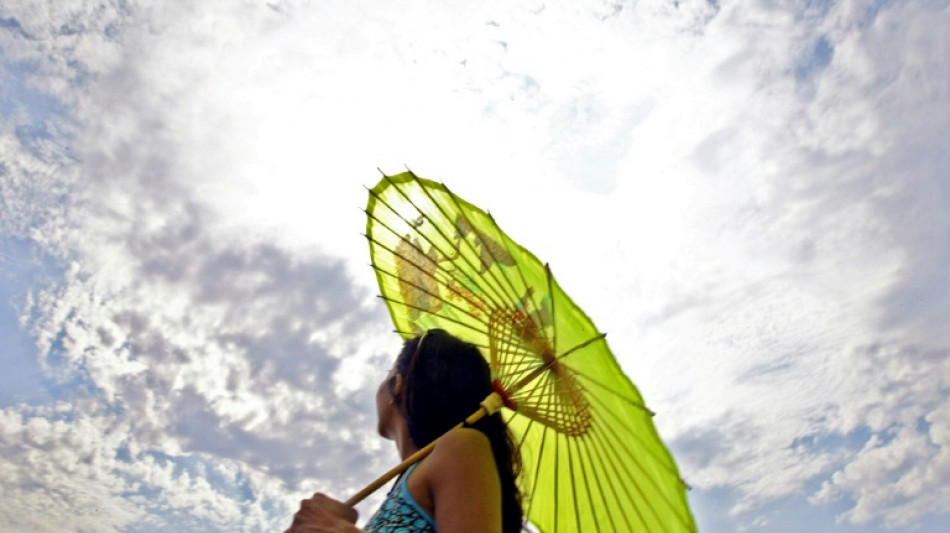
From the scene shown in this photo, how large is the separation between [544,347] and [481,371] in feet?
1.91

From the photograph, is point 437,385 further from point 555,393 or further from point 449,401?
point 555,393

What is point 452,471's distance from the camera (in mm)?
2148

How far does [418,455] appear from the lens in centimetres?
254

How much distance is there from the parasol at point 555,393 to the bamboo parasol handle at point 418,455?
0.23 m

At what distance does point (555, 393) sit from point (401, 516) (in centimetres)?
132

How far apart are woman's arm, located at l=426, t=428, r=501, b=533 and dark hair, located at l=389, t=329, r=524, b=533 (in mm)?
422

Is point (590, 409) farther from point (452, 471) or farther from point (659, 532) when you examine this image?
point (452, 471)

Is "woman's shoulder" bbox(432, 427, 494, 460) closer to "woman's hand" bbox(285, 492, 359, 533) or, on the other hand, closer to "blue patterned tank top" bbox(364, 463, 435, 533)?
"blue patterned tank top" bbox(364, 463, 435, 533)

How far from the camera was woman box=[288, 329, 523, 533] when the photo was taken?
209cm

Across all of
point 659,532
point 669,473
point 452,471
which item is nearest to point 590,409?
point 669,473

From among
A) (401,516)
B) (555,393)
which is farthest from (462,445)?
(555,393)

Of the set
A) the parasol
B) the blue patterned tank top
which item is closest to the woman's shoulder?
the blue patterned tank top

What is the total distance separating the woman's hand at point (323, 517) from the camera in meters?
2.15

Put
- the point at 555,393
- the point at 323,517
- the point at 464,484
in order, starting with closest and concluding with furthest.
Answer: the point at 464,484 → the point at 323,517 → the point at 555,393
